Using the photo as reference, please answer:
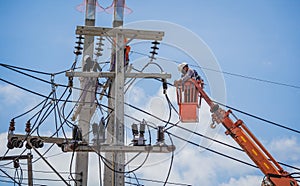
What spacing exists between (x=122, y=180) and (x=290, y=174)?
204 inches

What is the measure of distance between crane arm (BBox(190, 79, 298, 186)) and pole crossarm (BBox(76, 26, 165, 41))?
2728mm

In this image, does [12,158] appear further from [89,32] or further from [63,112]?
[89,32]

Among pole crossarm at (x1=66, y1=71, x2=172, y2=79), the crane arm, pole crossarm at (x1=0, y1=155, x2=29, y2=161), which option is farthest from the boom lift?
pole crossarm at (x1=0, y1=155, x2=29, y2=161)

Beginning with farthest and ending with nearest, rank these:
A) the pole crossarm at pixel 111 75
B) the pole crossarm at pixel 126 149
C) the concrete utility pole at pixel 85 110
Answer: the concrete utility pole at pixel 85 110
the pole crossarm at pixel 111 75
the pole crossarm at pixel 126 149

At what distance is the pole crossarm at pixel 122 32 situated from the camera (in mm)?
8852

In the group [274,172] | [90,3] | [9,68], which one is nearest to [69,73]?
[9,68]

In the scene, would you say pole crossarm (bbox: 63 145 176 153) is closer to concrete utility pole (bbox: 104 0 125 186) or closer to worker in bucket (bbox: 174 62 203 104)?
concrete utility pole (bbox: 104 0 125 186)

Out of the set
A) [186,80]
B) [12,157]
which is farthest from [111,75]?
[12,157]

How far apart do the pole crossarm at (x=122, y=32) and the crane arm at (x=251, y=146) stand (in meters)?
2.73

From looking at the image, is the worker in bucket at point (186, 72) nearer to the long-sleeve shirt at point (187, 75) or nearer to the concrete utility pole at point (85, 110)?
the long-sleeve shirt at point (187, 75)

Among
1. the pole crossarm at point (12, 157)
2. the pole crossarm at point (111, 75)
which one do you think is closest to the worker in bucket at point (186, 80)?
the pole crossarm at point (111, 75)

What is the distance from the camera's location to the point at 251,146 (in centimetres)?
1095

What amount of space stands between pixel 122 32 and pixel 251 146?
4.67 metres

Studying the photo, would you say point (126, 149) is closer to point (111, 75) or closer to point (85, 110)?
point (111, 75)
